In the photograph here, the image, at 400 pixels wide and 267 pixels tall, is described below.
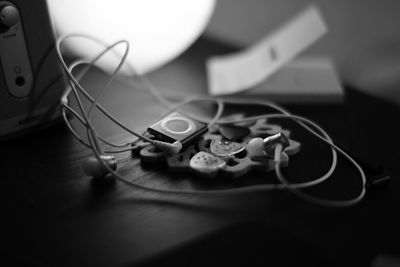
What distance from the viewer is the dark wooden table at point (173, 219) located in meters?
0.48

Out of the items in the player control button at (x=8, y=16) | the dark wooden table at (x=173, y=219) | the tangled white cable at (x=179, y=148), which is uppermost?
the player control button at (x=8, y=16)

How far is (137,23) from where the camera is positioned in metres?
0.66

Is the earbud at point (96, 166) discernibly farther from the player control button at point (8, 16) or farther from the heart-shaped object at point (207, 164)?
the player control button at point (8, 16)

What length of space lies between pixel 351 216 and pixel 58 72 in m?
0.42

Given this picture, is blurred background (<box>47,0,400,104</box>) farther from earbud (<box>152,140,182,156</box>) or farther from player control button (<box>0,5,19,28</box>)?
earbud (<box>152,140,182,156</box>)

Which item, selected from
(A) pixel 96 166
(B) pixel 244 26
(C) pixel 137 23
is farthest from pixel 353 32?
(A) pixel 96 166

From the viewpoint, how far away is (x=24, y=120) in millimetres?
640

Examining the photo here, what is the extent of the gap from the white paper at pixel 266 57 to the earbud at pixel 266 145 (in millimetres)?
178

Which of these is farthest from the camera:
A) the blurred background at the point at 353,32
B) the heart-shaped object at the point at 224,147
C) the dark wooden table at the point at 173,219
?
the blurred background at the point at 353,32

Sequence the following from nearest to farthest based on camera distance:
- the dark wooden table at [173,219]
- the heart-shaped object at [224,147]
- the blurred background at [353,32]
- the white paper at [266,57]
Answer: the dark wooden table at [173,219]
the heart-shaped object at [224,147]
the white paper at [266,57]
the blurred background at [353,32]

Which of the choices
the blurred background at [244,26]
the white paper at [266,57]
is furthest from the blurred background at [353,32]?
the white paper at [266,57]

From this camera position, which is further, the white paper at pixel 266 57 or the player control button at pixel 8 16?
the white paper at pixel 266 57

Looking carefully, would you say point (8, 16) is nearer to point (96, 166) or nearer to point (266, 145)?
Answer: point (96, 166)

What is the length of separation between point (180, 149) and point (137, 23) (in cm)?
19
